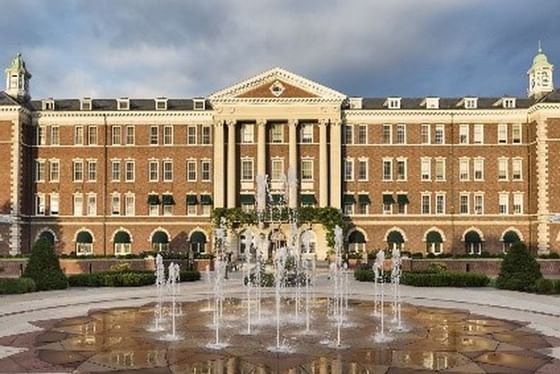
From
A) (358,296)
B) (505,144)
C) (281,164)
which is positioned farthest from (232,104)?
(358,296)

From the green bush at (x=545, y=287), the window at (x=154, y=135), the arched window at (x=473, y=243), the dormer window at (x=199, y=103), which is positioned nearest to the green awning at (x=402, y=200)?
the arched window at (x=473, y=243)

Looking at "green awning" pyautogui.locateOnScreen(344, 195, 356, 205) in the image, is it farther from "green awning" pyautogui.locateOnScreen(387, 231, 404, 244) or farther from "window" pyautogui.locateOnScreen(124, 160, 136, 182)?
"window" pyautogui.locateOnScreen(124, 160, 136, 182)

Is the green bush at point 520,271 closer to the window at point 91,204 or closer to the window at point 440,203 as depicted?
the window at point 440,203

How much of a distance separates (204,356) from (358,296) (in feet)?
56.6

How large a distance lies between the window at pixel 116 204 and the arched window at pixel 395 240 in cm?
2724

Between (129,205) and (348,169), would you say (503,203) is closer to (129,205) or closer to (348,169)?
(348,169)

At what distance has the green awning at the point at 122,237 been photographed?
6400cm

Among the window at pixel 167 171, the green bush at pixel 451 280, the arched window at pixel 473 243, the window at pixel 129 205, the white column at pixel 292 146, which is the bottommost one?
the green bush at pixel 451 280

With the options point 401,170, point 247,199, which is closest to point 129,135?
point 247,199

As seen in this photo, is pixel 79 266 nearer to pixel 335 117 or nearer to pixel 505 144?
pixel 335 117

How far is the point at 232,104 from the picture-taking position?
63.2 meters

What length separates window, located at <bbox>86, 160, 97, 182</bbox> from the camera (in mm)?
65188

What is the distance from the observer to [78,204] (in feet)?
213

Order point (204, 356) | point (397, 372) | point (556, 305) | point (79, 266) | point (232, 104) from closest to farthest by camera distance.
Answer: point (397, 372) → point (204, 356) → point (556, 305) → point (79, 266) → point (232, 104)
